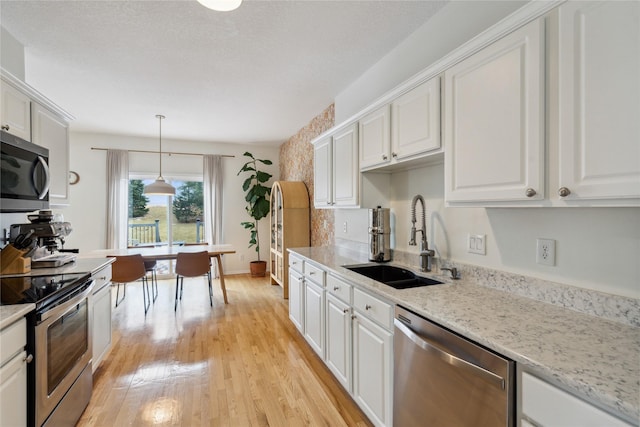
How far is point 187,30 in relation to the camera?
7.00 feet

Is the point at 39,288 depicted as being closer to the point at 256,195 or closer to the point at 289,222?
the point at 289,222

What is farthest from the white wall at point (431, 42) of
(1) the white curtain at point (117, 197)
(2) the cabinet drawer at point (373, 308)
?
(1) the white curtain at point (117, 197)

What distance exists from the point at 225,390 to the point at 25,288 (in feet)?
4.54

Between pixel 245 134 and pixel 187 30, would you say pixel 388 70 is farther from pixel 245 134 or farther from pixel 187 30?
pixel 245 134

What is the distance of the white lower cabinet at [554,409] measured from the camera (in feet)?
2.36

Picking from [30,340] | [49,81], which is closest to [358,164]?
[30,340]

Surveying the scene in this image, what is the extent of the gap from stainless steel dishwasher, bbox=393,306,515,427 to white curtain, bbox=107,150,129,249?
523 cm

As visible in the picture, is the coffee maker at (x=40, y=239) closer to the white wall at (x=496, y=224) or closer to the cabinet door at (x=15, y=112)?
the cabinet door at (x=15, y=112)

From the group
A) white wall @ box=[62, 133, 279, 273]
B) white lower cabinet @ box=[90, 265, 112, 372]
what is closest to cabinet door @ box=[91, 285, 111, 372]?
white lower cabinet @ box=[90, 265, 112, 372]

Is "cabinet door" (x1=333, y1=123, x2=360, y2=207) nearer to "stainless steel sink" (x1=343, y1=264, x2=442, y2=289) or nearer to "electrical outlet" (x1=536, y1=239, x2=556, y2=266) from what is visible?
"stainless steel sink" (x1=343, y1=264, x2=442, y2=289)

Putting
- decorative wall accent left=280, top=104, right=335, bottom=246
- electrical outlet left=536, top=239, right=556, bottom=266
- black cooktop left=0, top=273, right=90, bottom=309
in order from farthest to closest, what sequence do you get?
decorative wall accent left=280, top=104, right=335, bottom=246 < black cooktop left=0, top=273, right=90, bottom=309 < electrical outlet left=536, top=239, right=556, bottom=266

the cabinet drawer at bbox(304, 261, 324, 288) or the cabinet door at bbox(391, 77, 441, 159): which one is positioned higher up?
the cabinet door at bbox(391, 77, 441, 159)

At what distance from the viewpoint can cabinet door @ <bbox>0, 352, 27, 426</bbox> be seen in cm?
120

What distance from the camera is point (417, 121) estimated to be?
5.62 feet
